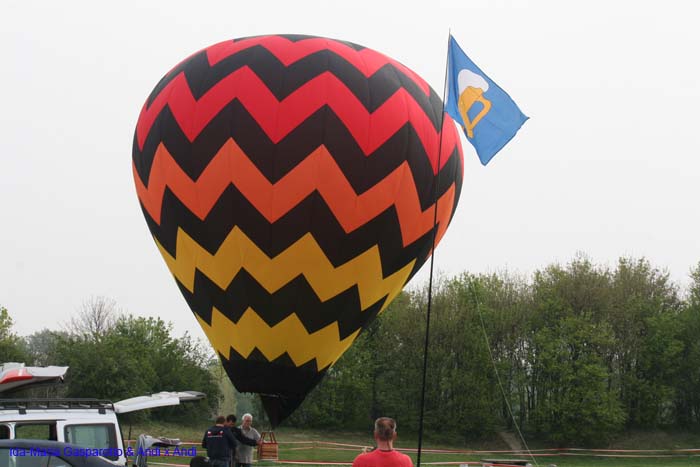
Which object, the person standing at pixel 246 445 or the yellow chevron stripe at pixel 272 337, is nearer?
the person standing at pixel 246 445

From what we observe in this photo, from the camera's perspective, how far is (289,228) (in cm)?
1177

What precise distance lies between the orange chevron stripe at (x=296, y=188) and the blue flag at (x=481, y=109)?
1644 mm

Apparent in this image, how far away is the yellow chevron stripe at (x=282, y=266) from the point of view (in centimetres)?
1187

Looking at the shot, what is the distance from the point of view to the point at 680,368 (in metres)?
36.7

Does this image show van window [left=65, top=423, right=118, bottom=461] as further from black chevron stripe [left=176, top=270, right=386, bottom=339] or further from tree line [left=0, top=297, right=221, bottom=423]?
tree line [left=0, top=297, right=221, bottom=423]

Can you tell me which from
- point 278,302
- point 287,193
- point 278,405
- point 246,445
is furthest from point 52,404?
point 278,405

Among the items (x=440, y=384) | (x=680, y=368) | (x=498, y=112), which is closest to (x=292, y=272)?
(x=498, y=112)

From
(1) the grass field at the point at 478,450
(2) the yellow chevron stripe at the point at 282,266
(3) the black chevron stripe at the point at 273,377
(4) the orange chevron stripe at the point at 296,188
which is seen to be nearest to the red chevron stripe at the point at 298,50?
(4) the orange chevron stripe at the point at 296,188

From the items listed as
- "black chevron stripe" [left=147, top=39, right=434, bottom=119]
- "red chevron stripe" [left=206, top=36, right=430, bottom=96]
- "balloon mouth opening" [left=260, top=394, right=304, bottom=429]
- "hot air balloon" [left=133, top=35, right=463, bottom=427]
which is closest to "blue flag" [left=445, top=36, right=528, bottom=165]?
"hot air balloon" [left=133, top=35, right=463, bottom=427]

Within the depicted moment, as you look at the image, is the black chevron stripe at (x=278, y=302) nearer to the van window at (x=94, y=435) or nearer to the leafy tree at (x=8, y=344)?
the van window at (x=94, y=435)

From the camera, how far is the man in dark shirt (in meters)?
10.1

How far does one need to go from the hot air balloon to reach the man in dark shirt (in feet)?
7.18

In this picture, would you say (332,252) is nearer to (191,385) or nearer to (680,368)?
(191,385)

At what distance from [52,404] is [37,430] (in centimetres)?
44
